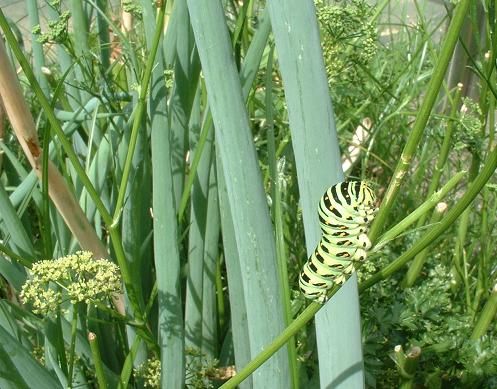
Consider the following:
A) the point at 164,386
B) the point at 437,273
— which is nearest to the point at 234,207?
the point at 164,386

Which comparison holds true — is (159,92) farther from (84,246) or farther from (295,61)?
(295,61)

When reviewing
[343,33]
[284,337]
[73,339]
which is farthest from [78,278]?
[343,33]

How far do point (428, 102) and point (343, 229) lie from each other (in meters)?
0.10

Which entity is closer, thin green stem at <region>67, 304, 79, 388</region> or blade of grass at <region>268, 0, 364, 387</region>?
blade of grass at <region>268, 0, 364, 387</region>

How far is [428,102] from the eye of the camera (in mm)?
508

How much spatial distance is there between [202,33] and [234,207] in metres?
0.15

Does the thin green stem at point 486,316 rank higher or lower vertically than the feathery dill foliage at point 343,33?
lower

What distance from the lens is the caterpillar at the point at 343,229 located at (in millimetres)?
506

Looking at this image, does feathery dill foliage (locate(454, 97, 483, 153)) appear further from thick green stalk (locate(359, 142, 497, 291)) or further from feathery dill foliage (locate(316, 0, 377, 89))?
thick green stalk (locate(359, 142, 497, 291))

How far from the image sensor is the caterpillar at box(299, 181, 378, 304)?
1.66 feet

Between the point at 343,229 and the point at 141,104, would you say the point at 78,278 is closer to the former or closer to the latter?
the point at 141,104

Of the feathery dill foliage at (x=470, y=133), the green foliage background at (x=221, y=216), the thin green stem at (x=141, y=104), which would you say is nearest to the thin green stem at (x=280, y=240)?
the green foliage background at (x=221, y=216)

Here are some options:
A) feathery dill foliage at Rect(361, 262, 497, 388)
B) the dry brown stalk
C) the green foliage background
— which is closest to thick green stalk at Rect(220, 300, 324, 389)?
the green foliage background

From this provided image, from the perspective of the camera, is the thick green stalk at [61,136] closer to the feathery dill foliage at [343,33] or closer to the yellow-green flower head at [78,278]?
the yellow-green flower head at [78,278]
